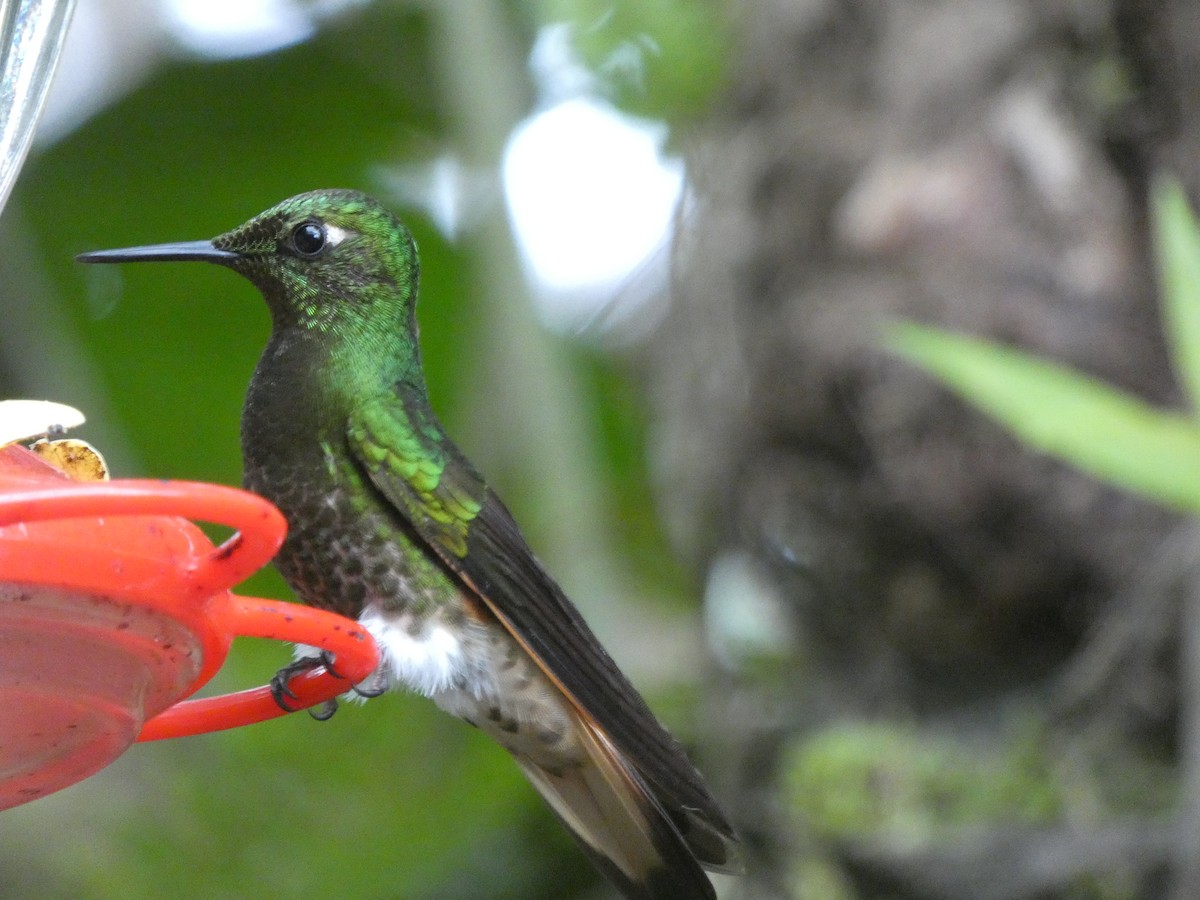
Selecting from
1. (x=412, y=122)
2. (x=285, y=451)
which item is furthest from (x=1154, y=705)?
(x=412, y=122)

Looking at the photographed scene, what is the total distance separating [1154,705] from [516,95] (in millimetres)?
1866

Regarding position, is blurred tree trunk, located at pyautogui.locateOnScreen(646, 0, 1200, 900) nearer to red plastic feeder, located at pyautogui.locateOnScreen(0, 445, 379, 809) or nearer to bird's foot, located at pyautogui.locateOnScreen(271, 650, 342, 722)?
bird's foot, located at pyautogui.locateOnScreen(271, 650, 342, 722)

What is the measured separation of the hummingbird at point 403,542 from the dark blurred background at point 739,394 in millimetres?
902

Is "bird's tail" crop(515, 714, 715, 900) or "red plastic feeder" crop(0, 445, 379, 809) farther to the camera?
"bird's tail" crop(515, 714, 715, 900)

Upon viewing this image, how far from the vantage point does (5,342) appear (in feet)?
11.9

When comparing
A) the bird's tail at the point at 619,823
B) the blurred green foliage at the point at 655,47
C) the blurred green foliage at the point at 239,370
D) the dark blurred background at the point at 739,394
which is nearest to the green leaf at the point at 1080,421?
the bird's tail at the point at 619,823

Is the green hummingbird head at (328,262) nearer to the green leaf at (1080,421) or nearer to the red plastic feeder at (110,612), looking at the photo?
the red plastic feeder at (110,612)

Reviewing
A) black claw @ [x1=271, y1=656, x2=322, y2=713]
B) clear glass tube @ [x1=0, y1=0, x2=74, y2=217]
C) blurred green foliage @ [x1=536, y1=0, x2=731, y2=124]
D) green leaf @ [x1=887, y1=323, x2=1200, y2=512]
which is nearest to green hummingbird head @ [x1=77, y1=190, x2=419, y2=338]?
clear glass tube @ [x1=0, y1=0, x2=74, y2=217]

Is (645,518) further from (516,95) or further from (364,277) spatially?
(364,277)

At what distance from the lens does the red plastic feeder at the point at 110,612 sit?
45.9 inches

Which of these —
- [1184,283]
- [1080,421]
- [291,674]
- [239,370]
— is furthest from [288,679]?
[239,370]

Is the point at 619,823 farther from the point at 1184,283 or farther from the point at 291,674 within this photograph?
the point at 1184,283

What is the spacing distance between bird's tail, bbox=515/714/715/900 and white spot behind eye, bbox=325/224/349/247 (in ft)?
2.47

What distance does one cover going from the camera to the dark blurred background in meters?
2.97
